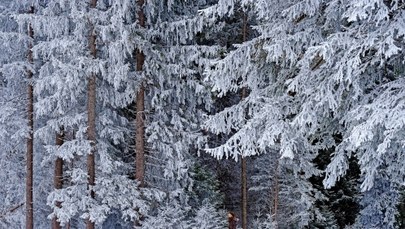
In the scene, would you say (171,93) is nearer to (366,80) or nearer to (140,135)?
(140,135)

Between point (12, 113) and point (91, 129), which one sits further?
point (12, 113)

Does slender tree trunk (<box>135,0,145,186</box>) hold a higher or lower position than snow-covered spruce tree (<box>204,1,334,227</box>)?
lower

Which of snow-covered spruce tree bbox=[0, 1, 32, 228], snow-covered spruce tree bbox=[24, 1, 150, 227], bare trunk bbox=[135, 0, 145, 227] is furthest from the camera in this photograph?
snow-covered spruce tree bbox=[0, 1, 32, 228]

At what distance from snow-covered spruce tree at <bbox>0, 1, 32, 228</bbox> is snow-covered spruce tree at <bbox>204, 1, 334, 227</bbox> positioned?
5688 mm

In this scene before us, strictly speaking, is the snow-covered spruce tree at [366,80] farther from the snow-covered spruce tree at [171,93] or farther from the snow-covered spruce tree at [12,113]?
the snow-covered spruce tree at [12,113]

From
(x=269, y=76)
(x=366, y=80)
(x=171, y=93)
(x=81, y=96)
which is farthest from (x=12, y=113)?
(x=366, y=80)

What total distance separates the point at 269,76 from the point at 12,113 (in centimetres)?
742

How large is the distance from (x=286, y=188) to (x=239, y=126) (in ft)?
23.2

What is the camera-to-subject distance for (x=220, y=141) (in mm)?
15648

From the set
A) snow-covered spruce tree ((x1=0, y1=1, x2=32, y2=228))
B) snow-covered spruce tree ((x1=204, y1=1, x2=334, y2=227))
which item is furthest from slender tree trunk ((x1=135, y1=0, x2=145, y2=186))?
snow-covered spruce tree ((x1=204, y1=1, x2=334, y2=227))

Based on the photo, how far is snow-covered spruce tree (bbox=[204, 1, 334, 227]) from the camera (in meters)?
5.84

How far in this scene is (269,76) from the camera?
6.85 m

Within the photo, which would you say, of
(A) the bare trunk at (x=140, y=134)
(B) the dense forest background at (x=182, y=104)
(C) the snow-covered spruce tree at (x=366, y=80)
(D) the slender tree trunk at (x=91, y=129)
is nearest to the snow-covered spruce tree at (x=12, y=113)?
(B) the dense forest background at (x=182, y=104)

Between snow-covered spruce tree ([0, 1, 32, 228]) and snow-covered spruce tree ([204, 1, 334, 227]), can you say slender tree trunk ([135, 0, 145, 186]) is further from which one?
snow-covered spruce tree ([204, 1, 334, 227])
